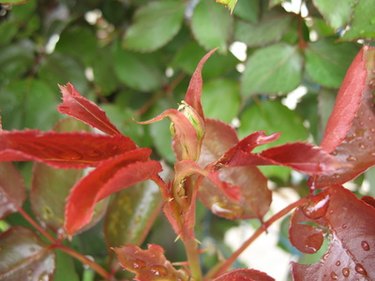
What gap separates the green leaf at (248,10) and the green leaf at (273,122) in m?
0.09

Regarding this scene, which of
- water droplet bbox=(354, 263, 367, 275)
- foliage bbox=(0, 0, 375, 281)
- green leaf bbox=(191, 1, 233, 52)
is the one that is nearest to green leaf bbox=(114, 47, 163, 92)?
foliage bbox=(0, 0, 375, 281)

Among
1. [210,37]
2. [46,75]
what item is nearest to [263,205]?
[210,37]

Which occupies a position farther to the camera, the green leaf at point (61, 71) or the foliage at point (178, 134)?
the green leaf at point (61, 71)

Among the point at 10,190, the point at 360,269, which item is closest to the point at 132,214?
the point at 10,190

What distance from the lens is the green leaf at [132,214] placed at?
0.46 meters

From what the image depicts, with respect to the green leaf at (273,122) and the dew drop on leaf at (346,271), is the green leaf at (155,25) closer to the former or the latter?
the green leaf at (273,122)

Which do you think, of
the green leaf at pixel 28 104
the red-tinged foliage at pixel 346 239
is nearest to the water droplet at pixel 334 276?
the red-tinged foliage at pixel 346 239

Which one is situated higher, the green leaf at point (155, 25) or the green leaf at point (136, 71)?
the green leaf at point (155, 25)

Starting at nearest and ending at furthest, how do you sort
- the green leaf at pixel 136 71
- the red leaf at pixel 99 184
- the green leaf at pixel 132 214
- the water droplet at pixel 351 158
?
1. the red leaf at pixel 99 184
2. the water droplet at pixel 351 158
3. the green leaf at pixel 132 214
4. the green leaf at pixel 136 71

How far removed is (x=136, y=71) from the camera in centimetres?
59

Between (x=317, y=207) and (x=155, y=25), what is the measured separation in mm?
271

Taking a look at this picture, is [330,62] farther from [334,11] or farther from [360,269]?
[360,269]

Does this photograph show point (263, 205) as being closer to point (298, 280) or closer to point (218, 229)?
point (298, 280)

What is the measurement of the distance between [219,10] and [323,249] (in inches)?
8.8
